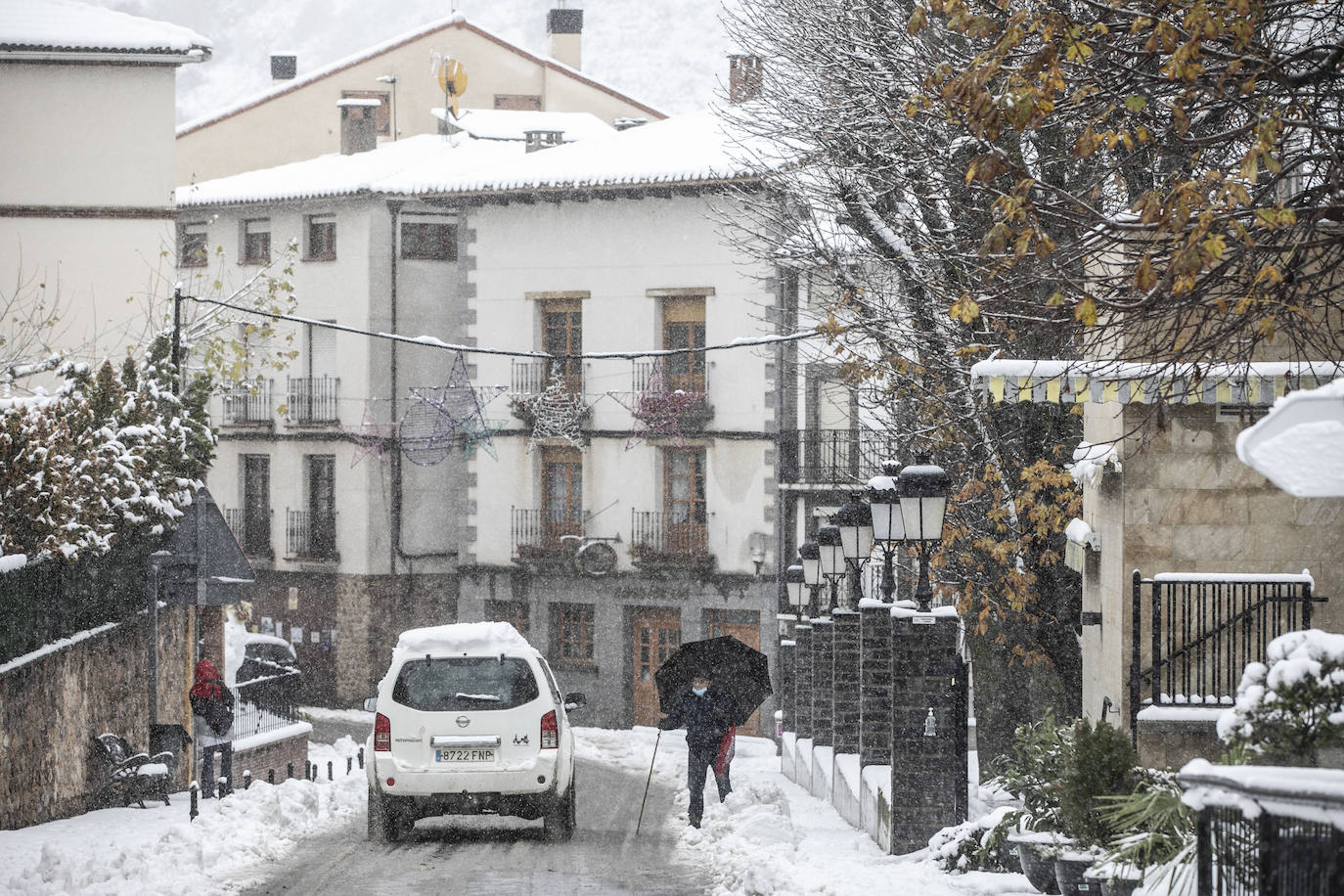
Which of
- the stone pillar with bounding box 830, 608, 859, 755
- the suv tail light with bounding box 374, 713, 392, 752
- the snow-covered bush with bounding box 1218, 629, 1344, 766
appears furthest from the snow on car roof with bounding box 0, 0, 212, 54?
the snow-covered bush with bounding box 1218, 629, 1344, 766

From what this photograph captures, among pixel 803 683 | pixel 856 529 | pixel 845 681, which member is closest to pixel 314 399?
pixel 803 683

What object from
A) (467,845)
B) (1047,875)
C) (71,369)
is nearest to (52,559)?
(71,369)

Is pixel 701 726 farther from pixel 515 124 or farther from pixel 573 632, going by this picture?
pixel 515 124

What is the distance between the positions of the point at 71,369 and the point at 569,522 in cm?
1939

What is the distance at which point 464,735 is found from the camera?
14.5 m

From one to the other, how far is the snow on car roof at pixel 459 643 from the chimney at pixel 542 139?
2785 centimetres

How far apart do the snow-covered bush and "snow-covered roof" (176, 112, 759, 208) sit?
2765cm

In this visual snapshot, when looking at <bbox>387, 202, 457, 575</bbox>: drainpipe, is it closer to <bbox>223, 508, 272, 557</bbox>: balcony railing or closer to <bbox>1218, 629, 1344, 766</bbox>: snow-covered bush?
<bbox>223, 508, 272, 557</bbox>: balcony railing

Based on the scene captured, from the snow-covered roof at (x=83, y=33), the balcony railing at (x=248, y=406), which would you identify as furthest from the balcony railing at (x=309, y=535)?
the snow-covered roof at (x=83, y=33)

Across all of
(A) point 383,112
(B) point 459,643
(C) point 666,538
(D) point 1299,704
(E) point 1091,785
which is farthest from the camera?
(A) point 383,112

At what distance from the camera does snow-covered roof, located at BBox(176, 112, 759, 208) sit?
120ft

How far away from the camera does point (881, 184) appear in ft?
56.0

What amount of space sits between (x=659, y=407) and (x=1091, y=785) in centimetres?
2741

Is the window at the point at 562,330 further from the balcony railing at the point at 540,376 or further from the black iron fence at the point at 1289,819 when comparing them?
the black iron fence at the point at 1289,819
